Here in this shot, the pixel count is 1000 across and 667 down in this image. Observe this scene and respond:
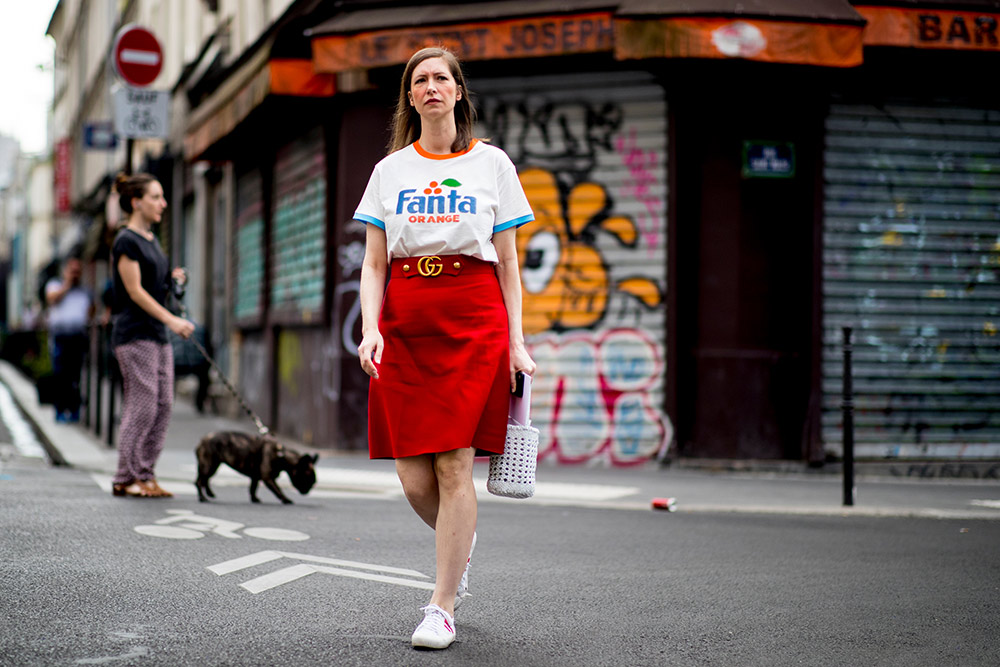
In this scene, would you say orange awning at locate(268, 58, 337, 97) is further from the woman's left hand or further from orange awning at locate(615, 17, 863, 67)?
the woman's left hand

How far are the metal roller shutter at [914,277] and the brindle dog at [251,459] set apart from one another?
17.4 feet

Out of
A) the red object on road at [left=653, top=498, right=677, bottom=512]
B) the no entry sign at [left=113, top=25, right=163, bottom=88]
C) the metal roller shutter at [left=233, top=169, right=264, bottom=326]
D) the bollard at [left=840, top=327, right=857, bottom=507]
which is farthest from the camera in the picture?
the metal roller shutter at [left=233, top=169, right=264, bottom=326]

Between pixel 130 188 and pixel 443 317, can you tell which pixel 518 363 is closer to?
pixel 443 317

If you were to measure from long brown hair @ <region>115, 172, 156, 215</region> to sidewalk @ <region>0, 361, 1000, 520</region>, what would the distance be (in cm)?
195

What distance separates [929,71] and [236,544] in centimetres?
818

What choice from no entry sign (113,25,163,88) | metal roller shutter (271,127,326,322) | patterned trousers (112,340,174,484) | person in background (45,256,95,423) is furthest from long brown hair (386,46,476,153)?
person in background (45,256,95,423)

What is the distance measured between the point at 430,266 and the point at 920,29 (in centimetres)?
761

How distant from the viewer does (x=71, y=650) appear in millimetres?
3865

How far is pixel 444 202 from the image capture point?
4.22 metres

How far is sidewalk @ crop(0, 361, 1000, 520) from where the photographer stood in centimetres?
847

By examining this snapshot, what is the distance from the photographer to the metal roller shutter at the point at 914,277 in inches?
442

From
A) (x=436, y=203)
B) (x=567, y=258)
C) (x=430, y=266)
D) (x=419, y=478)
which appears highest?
(x=567, y=258)

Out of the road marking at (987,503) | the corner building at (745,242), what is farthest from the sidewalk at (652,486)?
the corner building at (745,242)

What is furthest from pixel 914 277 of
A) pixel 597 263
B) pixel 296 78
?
pixel 296 78
